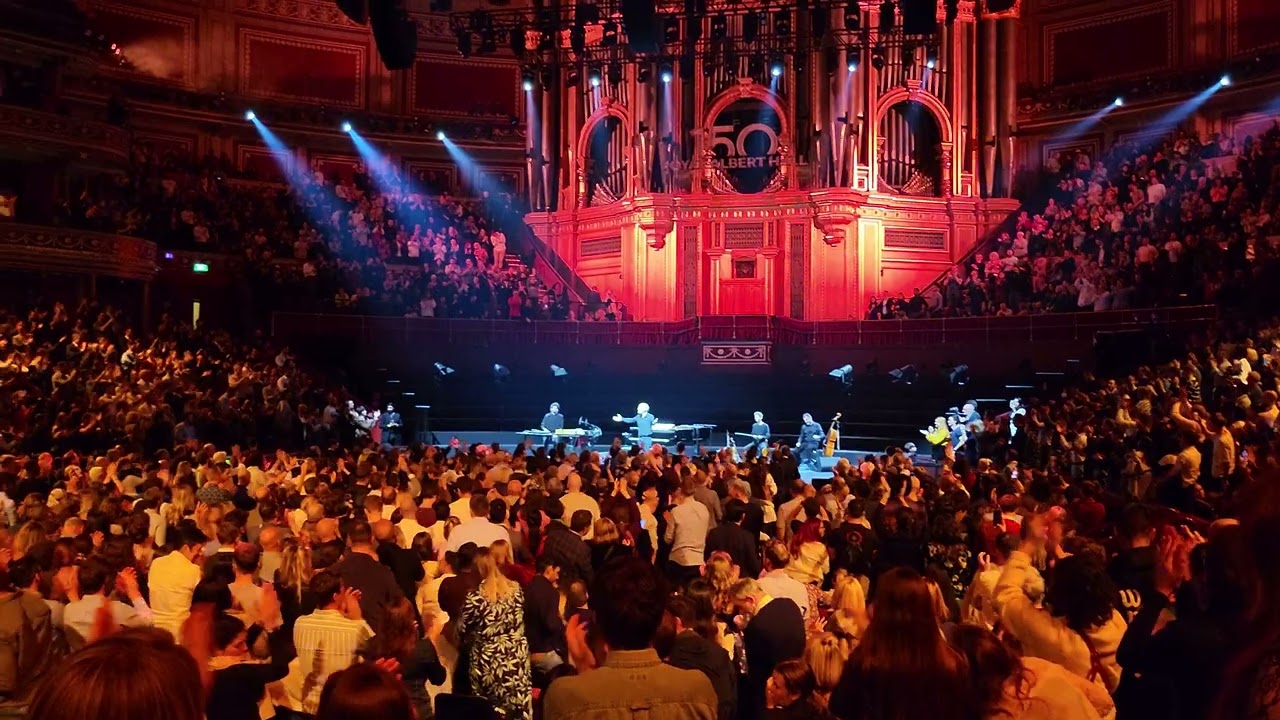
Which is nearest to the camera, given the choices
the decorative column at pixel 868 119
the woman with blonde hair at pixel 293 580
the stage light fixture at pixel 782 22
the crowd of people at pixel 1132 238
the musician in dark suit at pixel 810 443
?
the woman with blonde hair at pixel 293 580

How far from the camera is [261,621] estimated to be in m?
6.14

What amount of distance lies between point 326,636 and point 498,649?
859 millimetres

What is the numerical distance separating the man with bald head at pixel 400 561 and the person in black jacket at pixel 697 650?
2.61 m

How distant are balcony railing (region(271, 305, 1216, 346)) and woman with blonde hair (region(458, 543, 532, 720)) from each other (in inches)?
815

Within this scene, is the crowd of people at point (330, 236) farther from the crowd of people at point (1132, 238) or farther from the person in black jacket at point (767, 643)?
the person in black jacket at point (767, 643)

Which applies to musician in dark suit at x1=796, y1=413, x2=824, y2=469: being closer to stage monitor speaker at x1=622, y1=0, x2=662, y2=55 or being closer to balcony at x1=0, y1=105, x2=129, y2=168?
stage monitor speaker at x1=622, y1=0, x2=662, y2=55

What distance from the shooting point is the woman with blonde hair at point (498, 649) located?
578 cm

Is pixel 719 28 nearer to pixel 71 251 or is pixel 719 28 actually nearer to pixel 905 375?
pixel 905 375

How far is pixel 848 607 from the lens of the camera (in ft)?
21.2

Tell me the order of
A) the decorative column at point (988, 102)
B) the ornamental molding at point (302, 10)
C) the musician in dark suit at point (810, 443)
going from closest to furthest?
the musician in dark suit at point (810, 443), the decorative column at point (988, 102), the ornamental molding at point (302, 10)

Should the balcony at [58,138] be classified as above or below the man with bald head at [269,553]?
above

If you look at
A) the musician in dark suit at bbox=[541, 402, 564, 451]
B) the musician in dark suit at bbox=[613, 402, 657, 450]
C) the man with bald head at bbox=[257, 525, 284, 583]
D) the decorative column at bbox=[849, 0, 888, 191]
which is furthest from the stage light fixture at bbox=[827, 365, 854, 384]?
the man with bald head at bbox=[257, 525, 284, 583]

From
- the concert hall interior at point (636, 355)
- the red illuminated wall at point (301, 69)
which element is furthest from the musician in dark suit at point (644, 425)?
the red illuminated wall at point (301, 69)

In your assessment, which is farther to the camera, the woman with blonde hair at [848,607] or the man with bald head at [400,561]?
the man with bald head at [400,561]
